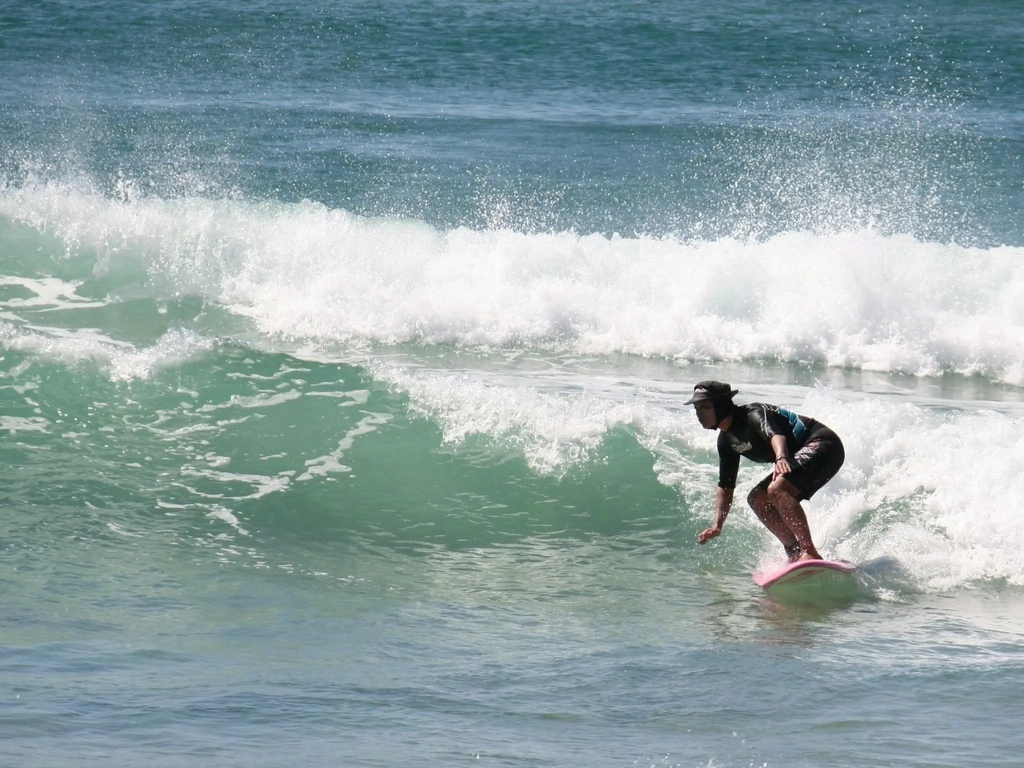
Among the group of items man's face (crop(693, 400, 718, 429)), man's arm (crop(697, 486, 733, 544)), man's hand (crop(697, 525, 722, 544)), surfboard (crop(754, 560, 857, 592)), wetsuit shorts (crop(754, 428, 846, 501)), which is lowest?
surfboard (crop(754, 560, 857, 592))

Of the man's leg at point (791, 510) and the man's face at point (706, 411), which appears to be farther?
the man's leg at point (791, 510)

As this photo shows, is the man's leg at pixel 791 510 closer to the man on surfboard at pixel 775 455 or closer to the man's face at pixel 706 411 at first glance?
the man on surfboard at pixel 775 455

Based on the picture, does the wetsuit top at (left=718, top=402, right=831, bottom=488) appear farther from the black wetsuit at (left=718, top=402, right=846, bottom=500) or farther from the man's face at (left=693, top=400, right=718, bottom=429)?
the man's face at (left=693, top=400, right=718, bottom=429)

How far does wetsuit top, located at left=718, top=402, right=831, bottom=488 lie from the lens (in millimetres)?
7574

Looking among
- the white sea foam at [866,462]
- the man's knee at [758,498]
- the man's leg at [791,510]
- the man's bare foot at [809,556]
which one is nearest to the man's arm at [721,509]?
the man's knee at [758,498]

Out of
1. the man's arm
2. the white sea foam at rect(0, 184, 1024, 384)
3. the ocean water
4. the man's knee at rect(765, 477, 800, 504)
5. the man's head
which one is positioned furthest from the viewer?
the white sea foam at rect(0, 184, 1024, 384)

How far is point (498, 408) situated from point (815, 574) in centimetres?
341

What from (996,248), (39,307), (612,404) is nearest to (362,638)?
(612,404)

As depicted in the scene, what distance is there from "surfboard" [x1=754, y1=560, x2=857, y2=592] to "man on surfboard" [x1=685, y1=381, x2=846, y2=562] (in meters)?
0.09

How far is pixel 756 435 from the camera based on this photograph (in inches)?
299

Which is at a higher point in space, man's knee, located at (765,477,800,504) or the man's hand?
man's knee, located at (765,477,800,504)

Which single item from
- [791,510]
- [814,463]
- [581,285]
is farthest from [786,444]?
[581,285]

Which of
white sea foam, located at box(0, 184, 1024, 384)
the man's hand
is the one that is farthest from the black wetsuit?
white sea foam, located at box(0, 184, 1024, 384)

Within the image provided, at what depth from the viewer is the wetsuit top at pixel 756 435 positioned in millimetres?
7574
